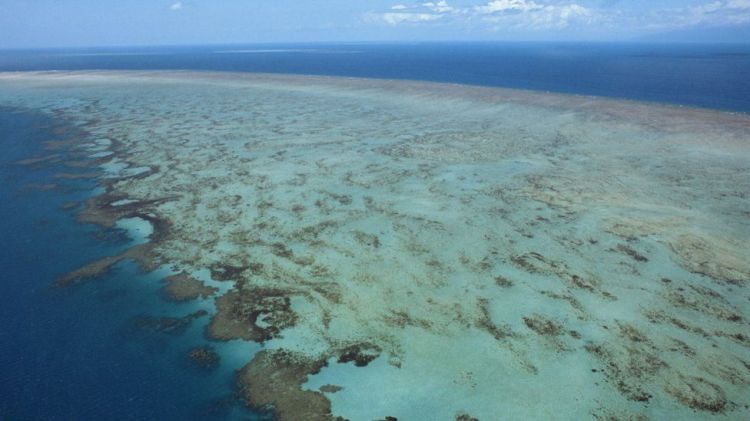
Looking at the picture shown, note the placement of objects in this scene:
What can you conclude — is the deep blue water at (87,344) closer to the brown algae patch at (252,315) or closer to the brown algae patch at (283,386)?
the brown algae patch at (283,386)

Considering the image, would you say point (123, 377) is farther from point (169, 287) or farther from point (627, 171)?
point (627, 171)

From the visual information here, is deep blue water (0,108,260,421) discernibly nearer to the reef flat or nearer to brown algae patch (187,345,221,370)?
brown algae patch (187,345,221,370)

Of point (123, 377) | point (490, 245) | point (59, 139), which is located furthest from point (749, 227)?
point (59, 139)

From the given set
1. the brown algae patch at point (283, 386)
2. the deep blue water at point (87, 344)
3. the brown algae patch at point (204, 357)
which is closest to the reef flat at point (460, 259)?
the brown algae patch at point (283, 386)

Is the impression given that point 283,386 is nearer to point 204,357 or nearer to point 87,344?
point 204,357

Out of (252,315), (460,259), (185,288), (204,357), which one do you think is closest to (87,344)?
(185,288)

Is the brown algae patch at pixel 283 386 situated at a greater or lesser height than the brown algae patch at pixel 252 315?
lesser
